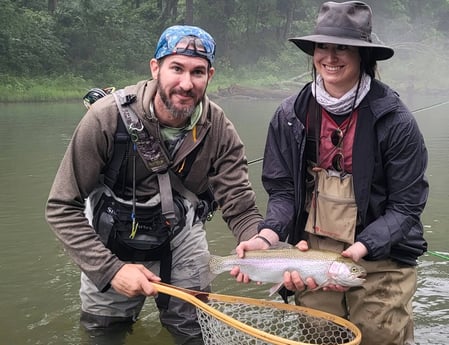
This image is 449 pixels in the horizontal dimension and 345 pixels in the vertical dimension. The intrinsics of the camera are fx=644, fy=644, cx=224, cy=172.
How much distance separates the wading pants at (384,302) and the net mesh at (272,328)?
19cm

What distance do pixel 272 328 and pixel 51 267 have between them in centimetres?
281

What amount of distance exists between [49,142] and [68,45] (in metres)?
19.2

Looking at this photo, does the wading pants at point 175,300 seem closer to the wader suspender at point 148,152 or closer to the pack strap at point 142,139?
the wader suspender at point 148,152

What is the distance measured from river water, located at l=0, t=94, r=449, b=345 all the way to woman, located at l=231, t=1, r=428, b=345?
4.85ft

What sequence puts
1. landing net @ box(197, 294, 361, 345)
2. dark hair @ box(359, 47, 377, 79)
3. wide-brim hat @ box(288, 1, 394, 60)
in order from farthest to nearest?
dark hair @ box(359, 47, 377, 79)
wide-brim hat @ box(288, 1, 394, 60)
landing net @ box(197, 294, 361, 345)

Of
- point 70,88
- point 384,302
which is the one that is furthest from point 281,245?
point 70,88

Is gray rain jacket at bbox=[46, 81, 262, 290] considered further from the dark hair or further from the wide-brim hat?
the dark hair

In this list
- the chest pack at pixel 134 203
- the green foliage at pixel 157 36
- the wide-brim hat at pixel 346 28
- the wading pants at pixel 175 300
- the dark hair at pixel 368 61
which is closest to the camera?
the wide-brim hat at pixel 346 28

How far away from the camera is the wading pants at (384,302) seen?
141 inches

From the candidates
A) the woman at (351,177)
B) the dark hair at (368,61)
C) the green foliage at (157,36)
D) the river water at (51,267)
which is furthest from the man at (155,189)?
the green foliage at (157,36)

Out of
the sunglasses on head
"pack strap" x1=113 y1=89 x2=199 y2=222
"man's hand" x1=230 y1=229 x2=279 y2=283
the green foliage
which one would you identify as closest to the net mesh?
"man's hand" x1=230 y1=229 x2=279 y2=283

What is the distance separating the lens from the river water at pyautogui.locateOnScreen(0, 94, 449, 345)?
16.3 ft

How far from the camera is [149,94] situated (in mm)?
3953

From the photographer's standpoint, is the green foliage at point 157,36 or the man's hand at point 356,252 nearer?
the man's hand at point 356,252
